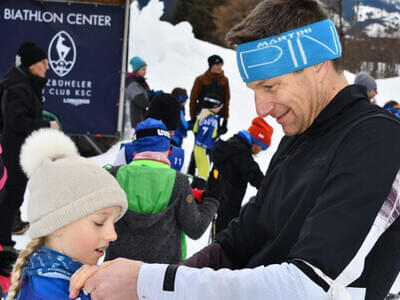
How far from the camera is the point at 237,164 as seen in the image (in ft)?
13.8

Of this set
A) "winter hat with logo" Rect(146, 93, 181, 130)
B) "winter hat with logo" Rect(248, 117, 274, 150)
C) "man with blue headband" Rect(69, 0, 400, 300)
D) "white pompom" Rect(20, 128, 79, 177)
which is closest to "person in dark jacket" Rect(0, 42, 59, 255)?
"winter hat with logo" Rect(146, 93, 181, 130)

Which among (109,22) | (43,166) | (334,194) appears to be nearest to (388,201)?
(334,194)

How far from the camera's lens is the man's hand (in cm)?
119

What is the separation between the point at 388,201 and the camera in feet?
3.67

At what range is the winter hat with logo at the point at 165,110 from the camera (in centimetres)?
427

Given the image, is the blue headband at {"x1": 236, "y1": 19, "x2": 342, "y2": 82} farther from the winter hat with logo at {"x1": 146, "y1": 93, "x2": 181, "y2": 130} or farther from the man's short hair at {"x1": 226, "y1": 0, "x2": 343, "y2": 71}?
the winter hat with logo at {"x1": 146, "y1": 93, "x2": 181, "y2": 130}

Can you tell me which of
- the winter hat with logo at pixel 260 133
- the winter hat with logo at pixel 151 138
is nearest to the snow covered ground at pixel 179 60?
the winter hat with logo at pixel 260 133

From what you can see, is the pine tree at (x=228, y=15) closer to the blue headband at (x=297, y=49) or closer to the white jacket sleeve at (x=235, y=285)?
the blue headband at (x=297, y=49)

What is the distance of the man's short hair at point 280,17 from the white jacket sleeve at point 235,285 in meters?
0.72

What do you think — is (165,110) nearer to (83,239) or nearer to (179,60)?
(83,239)

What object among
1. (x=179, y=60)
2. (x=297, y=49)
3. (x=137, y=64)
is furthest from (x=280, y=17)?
(x=179, y=60)

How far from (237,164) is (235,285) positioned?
314 cm

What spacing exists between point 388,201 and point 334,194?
13cm

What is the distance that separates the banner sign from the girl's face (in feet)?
Result: 19.5
